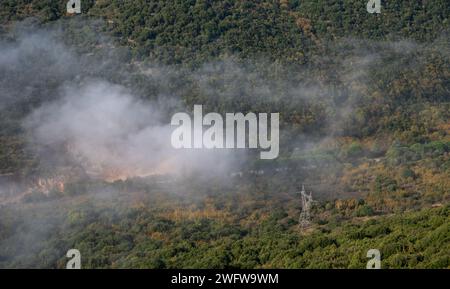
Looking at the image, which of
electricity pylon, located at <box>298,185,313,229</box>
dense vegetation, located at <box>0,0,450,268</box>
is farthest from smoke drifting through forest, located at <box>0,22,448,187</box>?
electricity pylon, located at <box>298,185,313,229</box>

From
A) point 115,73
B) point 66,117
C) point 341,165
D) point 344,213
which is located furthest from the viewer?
point 115,73

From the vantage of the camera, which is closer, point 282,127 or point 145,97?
point 282,127

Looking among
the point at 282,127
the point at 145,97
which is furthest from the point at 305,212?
the point at 145,97

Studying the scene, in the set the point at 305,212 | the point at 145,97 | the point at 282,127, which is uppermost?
the point at 145,97

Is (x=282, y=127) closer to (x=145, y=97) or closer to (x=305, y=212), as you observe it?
(x=145, y=97)

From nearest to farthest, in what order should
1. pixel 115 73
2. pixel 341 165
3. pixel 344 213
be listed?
pixel 344 213 < pixel 341 165 < pixel 115 73

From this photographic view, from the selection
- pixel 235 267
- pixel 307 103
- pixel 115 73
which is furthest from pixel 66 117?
pixel 235 267

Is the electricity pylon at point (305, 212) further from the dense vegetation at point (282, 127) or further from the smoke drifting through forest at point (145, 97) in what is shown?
the smoke drifting through forest at point (145, 97)

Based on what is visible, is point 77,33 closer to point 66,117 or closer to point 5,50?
point 5,50

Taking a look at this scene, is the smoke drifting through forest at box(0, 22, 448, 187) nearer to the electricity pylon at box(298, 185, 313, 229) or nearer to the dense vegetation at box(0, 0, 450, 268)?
the dense vegetation at box(0, 0, 450, 268)
